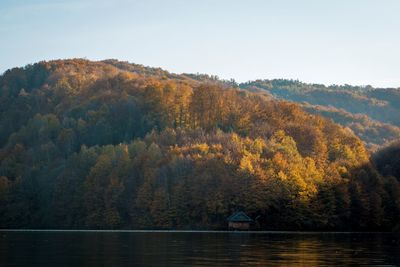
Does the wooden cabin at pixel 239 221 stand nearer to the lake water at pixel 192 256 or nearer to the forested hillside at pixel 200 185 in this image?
the forested hillside at pixel 200 185

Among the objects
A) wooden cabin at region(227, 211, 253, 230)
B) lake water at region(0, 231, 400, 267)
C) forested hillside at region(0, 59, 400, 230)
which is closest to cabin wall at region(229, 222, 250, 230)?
wooden cabin at region(227, 211, 253, 230)

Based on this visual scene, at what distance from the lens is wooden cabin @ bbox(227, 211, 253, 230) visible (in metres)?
133

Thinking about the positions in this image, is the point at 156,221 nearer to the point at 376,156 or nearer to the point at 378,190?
the point at 378,190

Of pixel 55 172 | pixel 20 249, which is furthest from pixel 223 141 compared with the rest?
pixel 20 249

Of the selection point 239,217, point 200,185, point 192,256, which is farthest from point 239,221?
point 192,256

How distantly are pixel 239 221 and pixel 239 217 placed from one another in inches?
29.6

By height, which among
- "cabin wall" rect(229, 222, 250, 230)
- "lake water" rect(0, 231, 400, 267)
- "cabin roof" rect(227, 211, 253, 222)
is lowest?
"cabin wall" rect(229, 222, 250, 230)

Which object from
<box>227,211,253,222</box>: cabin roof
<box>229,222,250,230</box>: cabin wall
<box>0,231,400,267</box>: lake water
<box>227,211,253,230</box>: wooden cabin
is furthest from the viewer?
<box>227,211,253,222</box>: cabin roof

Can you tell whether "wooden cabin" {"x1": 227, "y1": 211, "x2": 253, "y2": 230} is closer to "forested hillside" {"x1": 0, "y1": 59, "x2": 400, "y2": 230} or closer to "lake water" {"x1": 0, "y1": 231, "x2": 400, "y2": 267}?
"forested hillside" {"x1": 0, "y1": 59, "x2": 400, "y2": 230}

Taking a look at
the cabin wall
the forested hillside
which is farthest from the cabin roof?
the forested hillside

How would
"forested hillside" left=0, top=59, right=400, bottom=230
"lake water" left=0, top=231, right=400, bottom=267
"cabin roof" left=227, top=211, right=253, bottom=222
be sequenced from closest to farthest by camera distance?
"lake water" left=0, top=231, right=400, bottom=267 → "cabin roof" left=227, top=211, right=253, bottom=222 → "forested hillside" left=0, top=59, right=400, bottom=230

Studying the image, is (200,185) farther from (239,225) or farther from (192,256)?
(192,256)

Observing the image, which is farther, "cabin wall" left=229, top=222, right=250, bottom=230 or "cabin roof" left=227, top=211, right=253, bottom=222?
"cabin roof" left=227, top=211, right=253, bottom=222

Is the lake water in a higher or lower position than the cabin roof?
higher
